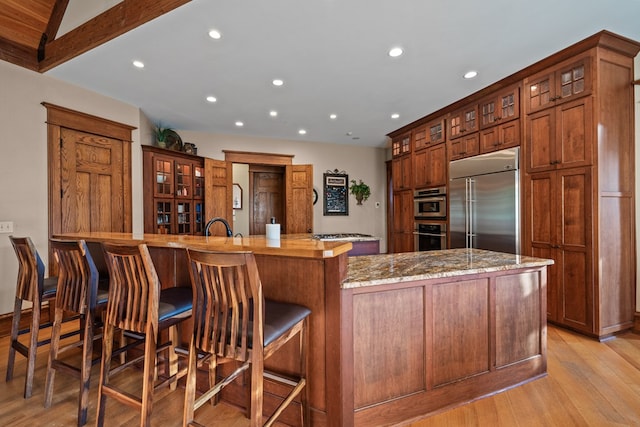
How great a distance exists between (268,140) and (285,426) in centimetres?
522

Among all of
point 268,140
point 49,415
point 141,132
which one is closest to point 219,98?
point 141,132

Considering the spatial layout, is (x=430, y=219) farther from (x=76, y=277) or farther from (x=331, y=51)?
(x=76, y=277)

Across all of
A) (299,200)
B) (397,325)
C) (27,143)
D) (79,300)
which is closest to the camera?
(397,325)

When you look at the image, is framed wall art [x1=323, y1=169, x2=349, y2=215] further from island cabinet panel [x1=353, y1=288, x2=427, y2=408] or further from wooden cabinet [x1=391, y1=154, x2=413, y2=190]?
island cabinet panel [x1=353, y1=288, x2=427, y2=408]

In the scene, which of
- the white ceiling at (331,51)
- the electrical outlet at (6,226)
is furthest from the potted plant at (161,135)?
the electrical outlet at (6,226)

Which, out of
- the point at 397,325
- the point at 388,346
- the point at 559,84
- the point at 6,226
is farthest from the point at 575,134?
the point at 6,226

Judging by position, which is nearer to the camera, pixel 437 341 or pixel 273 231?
pixel 437 341

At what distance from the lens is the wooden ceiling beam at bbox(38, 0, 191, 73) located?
231 cm

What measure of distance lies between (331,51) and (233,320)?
2.59m

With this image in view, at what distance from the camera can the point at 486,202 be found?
12.2ft

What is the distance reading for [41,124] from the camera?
3221 mm

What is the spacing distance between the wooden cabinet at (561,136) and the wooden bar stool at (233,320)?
10.1 feet

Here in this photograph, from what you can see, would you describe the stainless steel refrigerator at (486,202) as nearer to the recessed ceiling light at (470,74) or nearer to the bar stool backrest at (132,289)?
the recessed ceiling light at (470,74)

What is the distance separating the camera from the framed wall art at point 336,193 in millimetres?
6492
